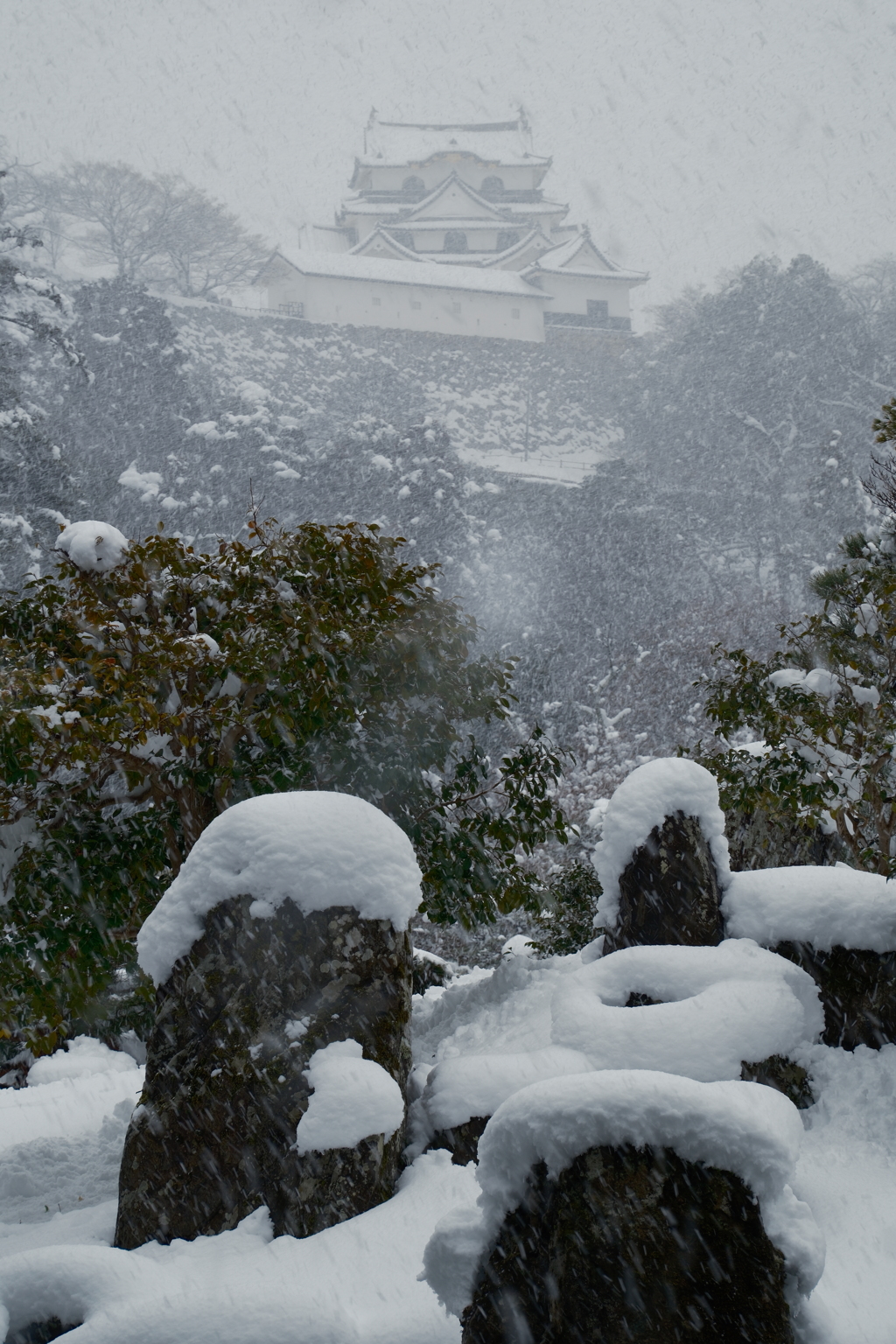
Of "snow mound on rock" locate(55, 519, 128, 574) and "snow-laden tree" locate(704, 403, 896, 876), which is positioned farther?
"snow-laden tree" locate(704, 403, 896, 876)

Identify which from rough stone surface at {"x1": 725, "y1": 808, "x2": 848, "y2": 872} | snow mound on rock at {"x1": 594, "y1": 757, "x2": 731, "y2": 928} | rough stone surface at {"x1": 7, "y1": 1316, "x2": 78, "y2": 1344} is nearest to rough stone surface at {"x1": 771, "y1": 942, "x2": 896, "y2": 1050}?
→ snow mound on rock at {"x1": 594, "y1": 757, "x2": 731, "y2": 928}

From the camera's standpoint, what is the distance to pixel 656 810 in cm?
531

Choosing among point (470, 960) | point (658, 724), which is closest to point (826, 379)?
point (658, 724)

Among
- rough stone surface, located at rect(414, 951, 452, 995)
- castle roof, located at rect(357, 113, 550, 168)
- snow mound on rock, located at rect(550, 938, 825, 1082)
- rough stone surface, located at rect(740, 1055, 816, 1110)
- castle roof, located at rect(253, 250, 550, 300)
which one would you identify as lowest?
rough stone surface, located at rect(414, 951, 452, 995)

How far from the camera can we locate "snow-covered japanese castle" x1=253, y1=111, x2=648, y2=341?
34.3 metres

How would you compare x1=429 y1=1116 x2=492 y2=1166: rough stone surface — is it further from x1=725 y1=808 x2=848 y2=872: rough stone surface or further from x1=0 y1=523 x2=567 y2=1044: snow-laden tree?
x1=725 y1=808 x2=848 y2=872: rough stone surface

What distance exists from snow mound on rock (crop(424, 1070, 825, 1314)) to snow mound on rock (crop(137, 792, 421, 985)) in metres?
1.34

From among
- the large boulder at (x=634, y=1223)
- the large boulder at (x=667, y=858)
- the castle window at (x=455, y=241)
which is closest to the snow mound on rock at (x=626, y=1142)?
the large boulder at (x=634, y=1223)

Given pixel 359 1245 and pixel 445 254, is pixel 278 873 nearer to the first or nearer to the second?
pixel 359 1245

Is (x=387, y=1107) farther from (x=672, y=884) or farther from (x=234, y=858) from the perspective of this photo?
(x=672, y=884)

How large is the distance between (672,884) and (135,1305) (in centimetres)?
336

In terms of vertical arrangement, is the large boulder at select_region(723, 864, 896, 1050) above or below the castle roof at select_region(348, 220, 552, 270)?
below

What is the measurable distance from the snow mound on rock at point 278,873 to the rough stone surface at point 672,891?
2.00 m

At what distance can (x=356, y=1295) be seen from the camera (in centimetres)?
299
